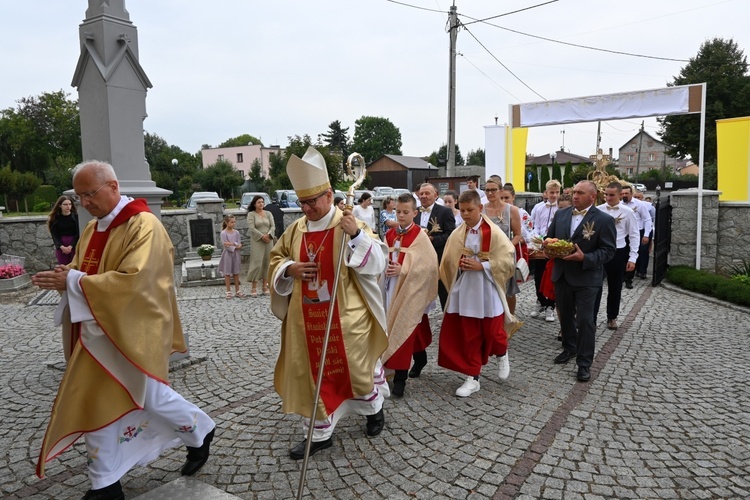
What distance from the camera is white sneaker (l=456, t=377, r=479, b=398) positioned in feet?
15.8

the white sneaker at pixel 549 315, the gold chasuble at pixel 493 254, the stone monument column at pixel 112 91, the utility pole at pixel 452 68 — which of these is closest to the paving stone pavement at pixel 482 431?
the gold chasuble at pixel 493 254

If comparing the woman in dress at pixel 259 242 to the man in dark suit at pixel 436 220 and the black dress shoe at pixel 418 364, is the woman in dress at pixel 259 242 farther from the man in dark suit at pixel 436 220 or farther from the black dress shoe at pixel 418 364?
the black dress shoe at pixel 418 364

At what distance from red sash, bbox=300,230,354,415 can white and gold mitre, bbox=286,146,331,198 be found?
13.2 inches

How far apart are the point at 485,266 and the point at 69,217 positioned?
7.50 metres

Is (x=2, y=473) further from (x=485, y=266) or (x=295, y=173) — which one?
(x=485, y=266)

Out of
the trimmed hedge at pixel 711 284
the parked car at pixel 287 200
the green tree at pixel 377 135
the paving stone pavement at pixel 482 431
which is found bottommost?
the paving stone pavement at pixel 482 431

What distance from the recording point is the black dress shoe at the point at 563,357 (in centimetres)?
582

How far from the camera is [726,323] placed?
7.47 metres

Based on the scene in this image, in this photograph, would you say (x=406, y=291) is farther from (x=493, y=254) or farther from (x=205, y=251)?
(x=205, y=251)

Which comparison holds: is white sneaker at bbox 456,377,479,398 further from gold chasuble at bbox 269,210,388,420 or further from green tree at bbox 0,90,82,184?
green tree at bbox 0,90,82,184

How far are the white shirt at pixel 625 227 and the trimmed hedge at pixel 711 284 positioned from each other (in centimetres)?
210

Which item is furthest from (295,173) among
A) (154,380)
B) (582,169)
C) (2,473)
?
(582,169)

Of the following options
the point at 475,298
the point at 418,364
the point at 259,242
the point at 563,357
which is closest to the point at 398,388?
the point at 418,364

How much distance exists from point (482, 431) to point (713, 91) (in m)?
41.1
